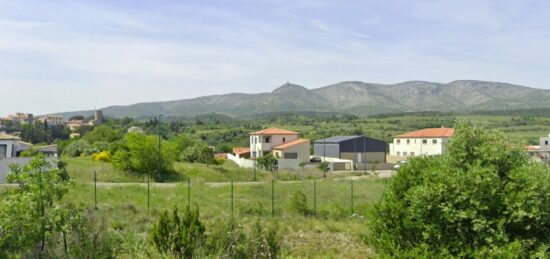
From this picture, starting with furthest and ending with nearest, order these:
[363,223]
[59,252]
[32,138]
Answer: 1. [32,138]
2. [363,223]
3. [59,252]

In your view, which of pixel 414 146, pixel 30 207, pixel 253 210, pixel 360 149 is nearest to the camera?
pixel 30 207

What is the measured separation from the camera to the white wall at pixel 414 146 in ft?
237

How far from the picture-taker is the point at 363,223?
23734 millimetres

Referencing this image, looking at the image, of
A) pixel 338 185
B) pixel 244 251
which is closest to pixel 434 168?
pixel 244 251

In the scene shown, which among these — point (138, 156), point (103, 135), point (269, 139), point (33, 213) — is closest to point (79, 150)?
point (269, 139)

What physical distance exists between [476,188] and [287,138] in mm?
60424

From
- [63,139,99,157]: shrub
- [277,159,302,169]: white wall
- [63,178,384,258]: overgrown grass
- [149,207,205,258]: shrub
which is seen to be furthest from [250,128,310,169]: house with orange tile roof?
[149,207,205,258]: shrub

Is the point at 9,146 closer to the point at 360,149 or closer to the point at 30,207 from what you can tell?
the point at 30,207

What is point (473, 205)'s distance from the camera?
1035 centimetres

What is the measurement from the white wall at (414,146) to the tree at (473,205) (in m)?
61.4

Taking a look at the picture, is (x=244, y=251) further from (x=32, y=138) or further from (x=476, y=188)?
(x=32, y=138)

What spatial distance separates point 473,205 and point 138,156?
3387 centimetres

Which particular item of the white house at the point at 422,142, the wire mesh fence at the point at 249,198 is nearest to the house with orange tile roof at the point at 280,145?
the white house at the point at 422,142

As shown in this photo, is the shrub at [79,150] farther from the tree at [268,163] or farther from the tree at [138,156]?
the tree at [138,156]
